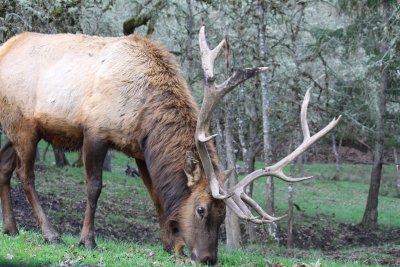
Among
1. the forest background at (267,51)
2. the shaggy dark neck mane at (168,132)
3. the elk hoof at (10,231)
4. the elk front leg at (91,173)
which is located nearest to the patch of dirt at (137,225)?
the forest background at (267,51)

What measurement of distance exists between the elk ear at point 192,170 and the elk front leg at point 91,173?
125 cm

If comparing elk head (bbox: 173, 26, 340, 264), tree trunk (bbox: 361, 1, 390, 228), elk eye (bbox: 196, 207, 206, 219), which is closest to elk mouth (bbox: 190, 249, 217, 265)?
elk head (bbox: 173, 26, 340, 264)

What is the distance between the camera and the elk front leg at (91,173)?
8664 millimetres

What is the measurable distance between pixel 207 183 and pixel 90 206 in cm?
171

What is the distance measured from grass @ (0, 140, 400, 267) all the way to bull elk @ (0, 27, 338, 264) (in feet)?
1.75

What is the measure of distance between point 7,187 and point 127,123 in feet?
7.55

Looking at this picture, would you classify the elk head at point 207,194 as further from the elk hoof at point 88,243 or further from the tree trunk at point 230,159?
the tree trunk at point 230,159

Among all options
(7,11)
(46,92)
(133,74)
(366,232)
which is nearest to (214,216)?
(133,74)

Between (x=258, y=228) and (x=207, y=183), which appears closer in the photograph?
(x=207, y=183)

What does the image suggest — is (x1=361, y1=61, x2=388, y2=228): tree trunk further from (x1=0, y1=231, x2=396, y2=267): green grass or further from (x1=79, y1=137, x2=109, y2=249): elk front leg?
(x1=79, y1=137, x2=109, y2=249): elk front leg

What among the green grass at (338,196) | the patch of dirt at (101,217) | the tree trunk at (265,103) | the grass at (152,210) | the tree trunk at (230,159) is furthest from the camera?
the green grass at (338,196)

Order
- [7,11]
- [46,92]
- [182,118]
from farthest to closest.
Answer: [7,11]
[46,92]
[182,118]

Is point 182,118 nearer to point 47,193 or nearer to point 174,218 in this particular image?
point 174,218

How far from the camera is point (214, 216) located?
25.6ft
